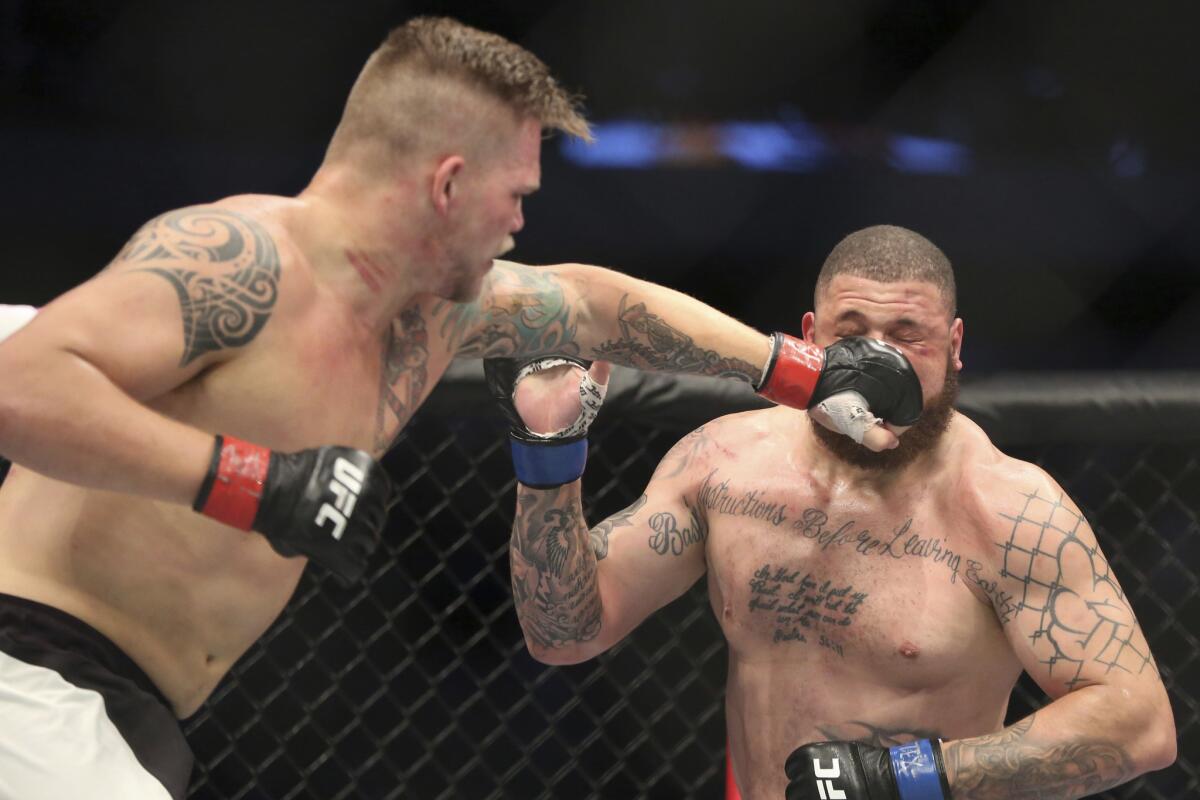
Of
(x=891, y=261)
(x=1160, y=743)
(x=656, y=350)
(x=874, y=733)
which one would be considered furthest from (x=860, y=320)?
(x=1160, y=743)

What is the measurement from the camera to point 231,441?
124 cm

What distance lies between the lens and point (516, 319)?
165 cm

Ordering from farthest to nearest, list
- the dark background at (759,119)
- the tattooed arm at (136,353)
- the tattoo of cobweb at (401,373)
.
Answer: the dark background at (759,119) < the tattoo of cobweb at (401,373) < the tattooed arm at (136,353)

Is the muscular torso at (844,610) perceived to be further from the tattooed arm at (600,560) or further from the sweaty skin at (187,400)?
the sweaty skin at (187,400)

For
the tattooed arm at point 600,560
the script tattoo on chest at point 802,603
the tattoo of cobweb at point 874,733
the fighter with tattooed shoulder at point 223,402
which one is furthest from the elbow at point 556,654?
the fighter with tattooed shoulder at point 223,402

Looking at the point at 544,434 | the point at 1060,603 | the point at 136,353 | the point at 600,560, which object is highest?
the point at 136,353

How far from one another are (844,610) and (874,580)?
0.19ft

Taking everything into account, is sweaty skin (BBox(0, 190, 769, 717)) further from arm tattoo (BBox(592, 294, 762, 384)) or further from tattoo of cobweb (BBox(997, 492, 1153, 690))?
tattoo of cobweb (BBox(997, 492, 1153, 690))

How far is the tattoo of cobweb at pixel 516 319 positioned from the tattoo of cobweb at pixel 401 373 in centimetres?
7

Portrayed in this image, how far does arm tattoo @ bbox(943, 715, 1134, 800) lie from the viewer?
1701 mm

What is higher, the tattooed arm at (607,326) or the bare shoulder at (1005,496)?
the tattooed arm at (607,326)

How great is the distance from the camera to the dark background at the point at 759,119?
245cm

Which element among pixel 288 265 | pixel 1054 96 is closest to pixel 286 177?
pixel 288 265

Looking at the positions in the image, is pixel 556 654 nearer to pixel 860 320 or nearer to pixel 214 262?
pixel 860 320
